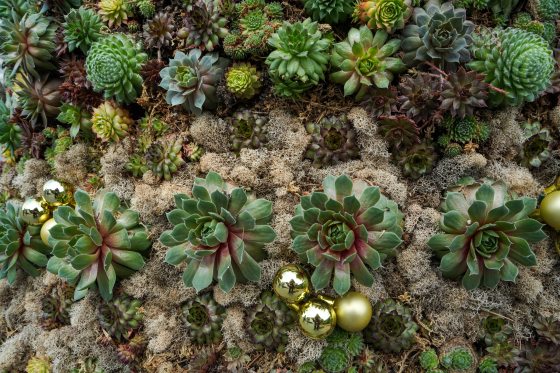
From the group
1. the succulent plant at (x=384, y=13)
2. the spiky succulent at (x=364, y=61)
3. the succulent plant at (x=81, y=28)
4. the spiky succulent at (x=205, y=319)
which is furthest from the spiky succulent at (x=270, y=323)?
the succulent plant at (x=81, y=28)

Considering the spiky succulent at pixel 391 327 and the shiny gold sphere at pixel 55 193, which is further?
the shiny gold sphere at pixel 55 193

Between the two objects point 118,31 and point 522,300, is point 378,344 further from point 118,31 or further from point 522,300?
point 118,31

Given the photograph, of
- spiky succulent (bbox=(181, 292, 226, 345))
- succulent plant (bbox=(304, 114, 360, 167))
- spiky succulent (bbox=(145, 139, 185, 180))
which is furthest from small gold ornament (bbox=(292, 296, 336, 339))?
spiky succulent (bbox=(145, 139, 185, 180))

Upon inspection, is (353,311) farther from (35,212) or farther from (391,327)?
(35,212)

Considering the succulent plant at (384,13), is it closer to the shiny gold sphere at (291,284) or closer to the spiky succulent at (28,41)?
the shiny gold sphere at (291,284)

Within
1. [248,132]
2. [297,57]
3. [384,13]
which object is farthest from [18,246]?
[384,13]

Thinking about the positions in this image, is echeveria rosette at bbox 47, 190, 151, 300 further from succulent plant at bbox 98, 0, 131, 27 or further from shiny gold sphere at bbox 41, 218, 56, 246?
succulent plant at bbox 98, 0, 131, 27

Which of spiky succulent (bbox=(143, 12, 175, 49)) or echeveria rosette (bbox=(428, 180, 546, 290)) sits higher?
spiky succulent (bbox=(143, 12, 175, 49))
